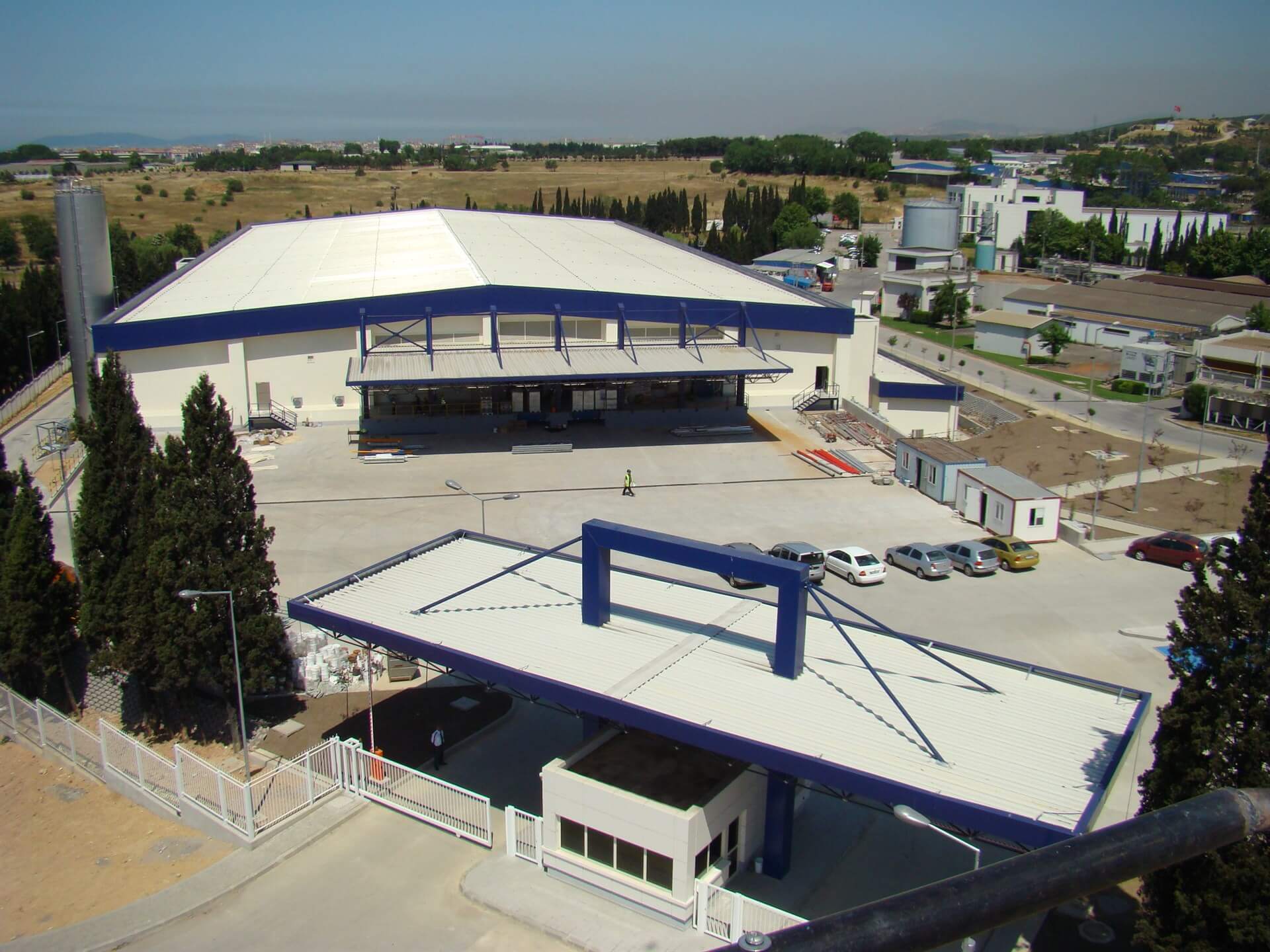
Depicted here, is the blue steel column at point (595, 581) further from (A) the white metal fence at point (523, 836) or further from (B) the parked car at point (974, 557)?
(B) the parked car at point (974, 557)

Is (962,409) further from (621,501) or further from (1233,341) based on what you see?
(621,501)

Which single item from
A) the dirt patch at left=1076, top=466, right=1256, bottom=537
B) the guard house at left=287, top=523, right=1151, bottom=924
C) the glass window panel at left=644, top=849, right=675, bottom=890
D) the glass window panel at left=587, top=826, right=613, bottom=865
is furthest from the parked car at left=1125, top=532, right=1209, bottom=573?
the glass window panel at left=587, top=826, right=613, bottom=865

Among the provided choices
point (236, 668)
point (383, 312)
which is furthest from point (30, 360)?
point (236, 668)

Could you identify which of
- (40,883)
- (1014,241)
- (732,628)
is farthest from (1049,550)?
(1014,241)

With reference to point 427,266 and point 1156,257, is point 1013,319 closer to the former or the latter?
point 427,266

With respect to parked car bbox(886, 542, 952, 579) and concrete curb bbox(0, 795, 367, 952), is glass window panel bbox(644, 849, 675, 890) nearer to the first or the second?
concrete curb bbox(0, 795, 367, 952)
